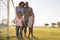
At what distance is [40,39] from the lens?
1263 cm

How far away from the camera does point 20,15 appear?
12.1m

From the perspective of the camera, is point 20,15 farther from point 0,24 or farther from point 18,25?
point 0,24

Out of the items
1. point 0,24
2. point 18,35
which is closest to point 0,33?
point 0,24

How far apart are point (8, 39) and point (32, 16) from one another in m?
1.71

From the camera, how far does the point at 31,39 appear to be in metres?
12.3

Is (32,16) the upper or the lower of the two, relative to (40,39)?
upper

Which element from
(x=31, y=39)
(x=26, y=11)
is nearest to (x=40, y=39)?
(x=31, y=39)

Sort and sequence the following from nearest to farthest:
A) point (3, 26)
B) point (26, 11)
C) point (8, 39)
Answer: point (8, 39) → point (26, 11) → point (3, 26)

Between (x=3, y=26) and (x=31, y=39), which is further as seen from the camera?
(x=3, y=26)

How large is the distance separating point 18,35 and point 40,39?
39.8 inches

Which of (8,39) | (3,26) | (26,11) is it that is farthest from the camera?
(3,26)

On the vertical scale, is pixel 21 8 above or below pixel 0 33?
above

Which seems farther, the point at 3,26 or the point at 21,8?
the point at 3,26

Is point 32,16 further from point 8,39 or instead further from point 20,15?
point 8,39
